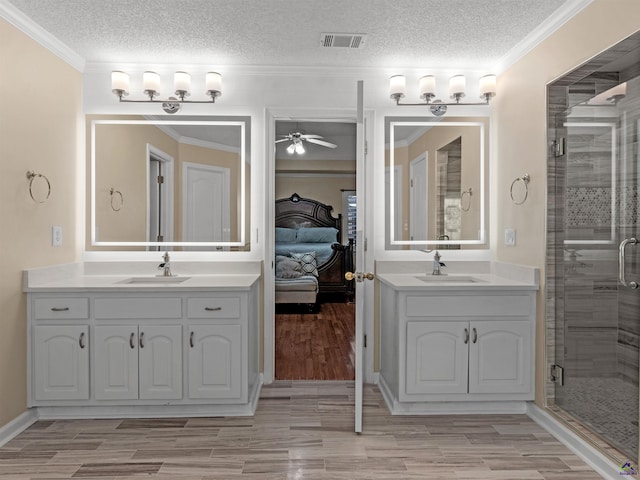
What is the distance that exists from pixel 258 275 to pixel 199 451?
4.17 feet

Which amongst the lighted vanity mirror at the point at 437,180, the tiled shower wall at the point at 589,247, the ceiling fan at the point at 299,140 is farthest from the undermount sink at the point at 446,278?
the ceiling fan at the point at 299,140

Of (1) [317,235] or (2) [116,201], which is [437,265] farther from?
(1) [317,235]

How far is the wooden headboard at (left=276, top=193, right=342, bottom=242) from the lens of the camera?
794 cm

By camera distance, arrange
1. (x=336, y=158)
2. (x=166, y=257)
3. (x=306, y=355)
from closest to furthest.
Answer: (x=166, y=257), (x=306, y=355), (x=336, y=158)


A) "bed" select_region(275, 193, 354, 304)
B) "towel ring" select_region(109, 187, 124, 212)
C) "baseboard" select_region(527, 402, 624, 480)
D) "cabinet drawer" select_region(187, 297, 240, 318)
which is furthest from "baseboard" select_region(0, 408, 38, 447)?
"bed" select_region(275, 193, 354, 304)

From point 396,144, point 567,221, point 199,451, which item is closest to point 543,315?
point 567,221

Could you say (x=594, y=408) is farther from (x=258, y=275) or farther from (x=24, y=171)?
(x=24, y=171)

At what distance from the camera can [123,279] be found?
3213 millimetres

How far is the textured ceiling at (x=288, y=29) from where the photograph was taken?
8.32 feet

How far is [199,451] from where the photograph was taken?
245 cm

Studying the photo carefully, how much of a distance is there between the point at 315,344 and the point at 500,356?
2.18m

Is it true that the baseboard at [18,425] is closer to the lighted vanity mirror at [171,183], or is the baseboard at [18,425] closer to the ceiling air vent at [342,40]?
the lighted vanity mirror at [171,183]

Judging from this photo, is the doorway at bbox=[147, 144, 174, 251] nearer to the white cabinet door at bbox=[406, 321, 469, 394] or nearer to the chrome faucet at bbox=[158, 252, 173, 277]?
the chrome faucet at bbox=[158, 252, 173, 277]

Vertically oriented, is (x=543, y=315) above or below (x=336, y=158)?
below
